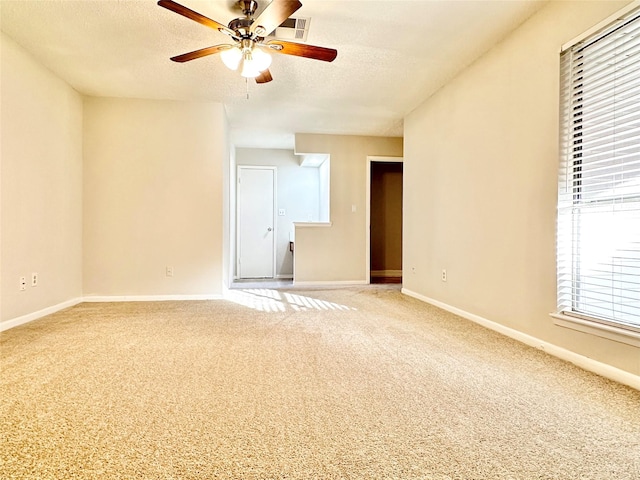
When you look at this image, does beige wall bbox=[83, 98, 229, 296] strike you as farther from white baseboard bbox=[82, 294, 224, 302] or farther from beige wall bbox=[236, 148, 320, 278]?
beige wall bbox=[236, 148, 320, 278]

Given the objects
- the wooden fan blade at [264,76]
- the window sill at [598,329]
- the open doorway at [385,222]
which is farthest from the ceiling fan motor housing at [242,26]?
the open doorway at [385,222]

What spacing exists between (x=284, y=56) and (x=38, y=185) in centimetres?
251

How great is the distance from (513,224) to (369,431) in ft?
6.36

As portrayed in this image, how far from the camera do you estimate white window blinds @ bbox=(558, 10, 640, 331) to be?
1.76 meters

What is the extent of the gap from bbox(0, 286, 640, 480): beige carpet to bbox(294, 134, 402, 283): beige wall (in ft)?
9.04

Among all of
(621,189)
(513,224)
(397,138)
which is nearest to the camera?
(621,189)

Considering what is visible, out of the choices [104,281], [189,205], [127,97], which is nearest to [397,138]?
[189,205]

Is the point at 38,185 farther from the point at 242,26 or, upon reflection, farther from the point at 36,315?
the point at 242,26

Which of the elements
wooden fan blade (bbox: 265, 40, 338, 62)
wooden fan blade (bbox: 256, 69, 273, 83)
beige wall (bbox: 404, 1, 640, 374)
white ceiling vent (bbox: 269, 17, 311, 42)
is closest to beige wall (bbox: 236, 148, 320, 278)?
beige wall (bbox: 404, 1, 640, 374)

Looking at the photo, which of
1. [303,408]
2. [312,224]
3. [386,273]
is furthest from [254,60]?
[386,273]

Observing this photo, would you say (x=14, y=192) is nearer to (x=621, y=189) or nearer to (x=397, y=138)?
(x=621, y=189)

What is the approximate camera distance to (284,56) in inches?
118

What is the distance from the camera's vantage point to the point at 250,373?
186cm

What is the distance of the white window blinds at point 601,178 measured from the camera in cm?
176
